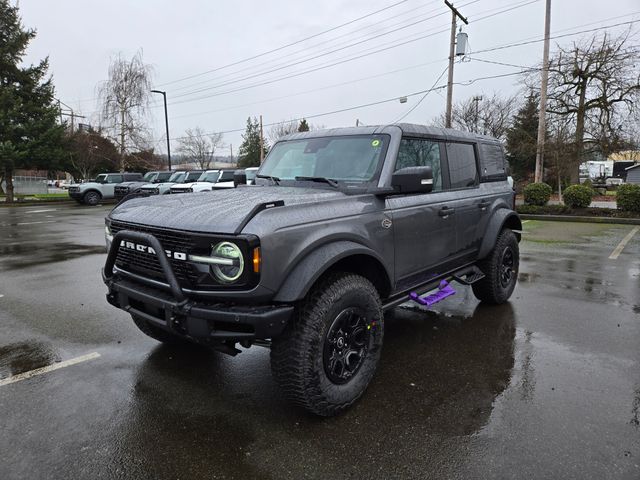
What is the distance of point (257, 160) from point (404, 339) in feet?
209

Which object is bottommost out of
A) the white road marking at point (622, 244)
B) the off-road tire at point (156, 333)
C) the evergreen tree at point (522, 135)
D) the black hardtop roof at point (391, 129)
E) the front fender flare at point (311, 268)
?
the white road marking at point (622, 244)

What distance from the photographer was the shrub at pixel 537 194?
16.7 meters

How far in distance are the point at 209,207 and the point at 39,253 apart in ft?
27.0

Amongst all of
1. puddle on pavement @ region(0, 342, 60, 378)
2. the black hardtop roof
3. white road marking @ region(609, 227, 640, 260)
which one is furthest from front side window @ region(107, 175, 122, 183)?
white road marking @ region(609, 227, 640, 260)

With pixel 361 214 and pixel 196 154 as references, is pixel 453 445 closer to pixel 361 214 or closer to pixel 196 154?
pixel 361 214

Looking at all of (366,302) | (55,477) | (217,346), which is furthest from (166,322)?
(366,302)

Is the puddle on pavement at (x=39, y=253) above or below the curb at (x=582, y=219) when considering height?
above

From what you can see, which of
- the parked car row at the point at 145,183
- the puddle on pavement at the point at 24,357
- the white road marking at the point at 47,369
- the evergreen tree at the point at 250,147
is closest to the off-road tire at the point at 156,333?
the white road marking at the point at 47,369

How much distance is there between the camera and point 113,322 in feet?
15.7

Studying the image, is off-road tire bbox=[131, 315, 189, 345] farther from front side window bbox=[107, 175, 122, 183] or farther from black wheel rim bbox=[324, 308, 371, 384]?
front side window bbox=[107, 175, 122, 183]

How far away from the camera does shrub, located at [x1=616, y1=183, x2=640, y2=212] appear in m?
14.5

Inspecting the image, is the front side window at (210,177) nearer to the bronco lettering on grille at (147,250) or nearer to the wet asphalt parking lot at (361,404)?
the wet asphalt parking lot at (361,404)

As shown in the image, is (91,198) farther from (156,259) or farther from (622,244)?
(156,259)

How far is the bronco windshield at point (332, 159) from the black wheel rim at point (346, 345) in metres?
1.14
